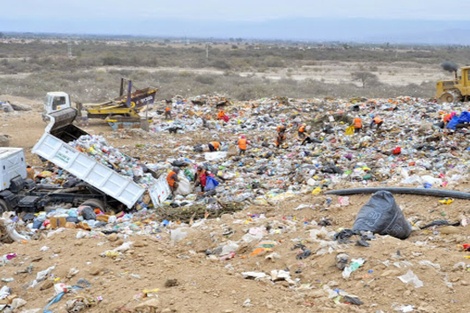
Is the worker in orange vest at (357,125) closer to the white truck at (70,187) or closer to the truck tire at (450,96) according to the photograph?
the white truck at (70,187)

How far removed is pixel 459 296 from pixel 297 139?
941cm

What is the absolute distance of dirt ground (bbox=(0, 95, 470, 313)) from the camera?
464cm

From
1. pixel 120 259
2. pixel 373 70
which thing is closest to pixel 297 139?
pixel 120 259

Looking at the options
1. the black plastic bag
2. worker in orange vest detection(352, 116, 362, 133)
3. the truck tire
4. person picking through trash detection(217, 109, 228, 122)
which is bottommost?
the black plastic bag

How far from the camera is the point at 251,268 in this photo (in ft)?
18.2

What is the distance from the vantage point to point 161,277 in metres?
5.27

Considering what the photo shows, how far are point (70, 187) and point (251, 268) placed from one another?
4857 millimetres

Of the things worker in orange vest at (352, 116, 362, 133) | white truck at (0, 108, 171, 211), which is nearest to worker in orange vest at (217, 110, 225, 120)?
worker in orange vest at (352, 116, 362, 133)

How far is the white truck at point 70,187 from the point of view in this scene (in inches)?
345

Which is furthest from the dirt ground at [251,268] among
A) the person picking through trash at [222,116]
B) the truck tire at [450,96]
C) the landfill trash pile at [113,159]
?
the truck tire at [450,96]

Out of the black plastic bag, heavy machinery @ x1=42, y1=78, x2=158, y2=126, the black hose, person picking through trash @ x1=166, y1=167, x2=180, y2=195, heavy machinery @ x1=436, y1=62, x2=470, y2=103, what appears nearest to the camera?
the black plastic bag

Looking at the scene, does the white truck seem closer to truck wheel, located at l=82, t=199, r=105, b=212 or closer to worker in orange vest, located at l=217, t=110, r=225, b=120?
truck wheel, located at l=82, t=199, r=105, b=212

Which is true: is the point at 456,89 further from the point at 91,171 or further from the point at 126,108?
the point at 91,171

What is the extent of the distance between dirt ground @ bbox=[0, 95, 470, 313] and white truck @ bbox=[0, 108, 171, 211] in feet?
4.61
